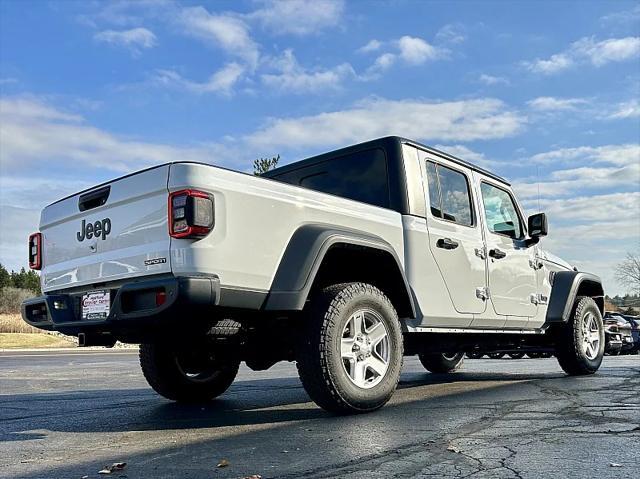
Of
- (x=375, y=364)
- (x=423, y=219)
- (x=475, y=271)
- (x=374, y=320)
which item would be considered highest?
(x=423, y=219)

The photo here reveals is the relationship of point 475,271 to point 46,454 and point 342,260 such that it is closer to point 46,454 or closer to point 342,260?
point 342,260

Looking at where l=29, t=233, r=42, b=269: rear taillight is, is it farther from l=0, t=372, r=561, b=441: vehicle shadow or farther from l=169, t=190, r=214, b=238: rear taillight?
l=169, t=190, r=214, b=238: rear taillight

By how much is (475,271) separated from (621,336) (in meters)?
14.7

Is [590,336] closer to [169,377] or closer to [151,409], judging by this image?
[169,377]

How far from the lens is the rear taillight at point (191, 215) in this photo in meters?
3.82

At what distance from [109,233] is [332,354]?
1687 millimetres

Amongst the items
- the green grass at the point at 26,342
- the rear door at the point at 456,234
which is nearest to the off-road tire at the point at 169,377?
the rear door at the point at 456,234

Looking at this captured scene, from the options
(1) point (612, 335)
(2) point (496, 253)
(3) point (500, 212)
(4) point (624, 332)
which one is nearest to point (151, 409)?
(2) point (496, 253)

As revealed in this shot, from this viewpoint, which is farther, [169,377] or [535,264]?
[535,264]

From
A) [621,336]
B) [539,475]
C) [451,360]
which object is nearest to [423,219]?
[539,475]

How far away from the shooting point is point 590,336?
7.92m

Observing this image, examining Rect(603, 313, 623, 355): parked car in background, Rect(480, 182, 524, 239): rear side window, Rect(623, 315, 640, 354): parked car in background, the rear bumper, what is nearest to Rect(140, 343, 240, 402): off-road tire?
the rear bumper

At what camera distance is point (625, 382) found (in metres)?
6.67

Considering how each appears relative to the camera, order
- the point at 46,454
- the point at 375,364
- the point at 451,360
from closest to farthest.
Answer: the point at 46,454 → the point at 375,364 → the point at 451,360
